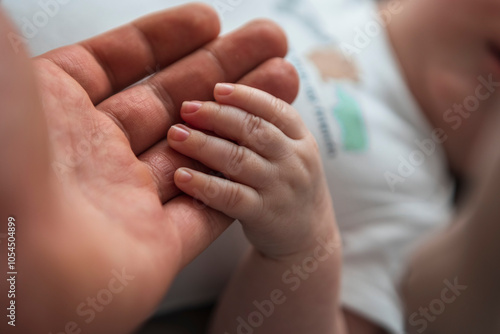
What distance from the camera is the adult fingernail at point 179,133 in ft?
1.62

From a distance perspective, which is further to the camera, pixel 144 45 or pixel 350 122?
pixel 350 122

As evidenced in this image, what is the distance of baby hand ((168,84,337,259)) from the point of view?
488 millimetres

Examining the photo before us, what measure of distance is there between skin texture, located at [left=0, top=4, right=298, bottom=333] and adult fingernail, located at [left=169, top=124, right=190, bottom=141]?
24 millimetres

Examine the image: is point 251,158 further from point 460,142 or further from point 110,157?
point 460,142

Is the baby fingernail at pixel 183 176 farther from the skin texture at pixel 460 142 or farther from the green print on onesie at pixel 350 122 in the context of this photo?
the skin texture at pixel 460 142

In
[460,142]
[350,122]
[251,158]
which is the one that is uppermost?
[251,158]

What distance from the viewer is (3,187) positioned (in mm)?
334

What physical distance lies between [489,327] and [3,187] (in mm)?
866

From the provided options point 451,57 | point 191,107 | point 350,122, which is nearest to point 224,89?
point 191,107

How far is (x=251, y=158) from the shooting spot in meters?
0.49

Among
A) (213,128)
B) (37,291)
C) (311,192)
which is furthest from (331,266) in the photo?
(37,291)

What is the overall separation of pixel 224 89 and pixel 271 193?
12 cm

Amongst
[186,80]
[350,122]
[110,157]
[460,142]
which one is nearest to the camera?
[110,157]

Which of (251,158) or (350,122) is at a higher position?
(251,158)
